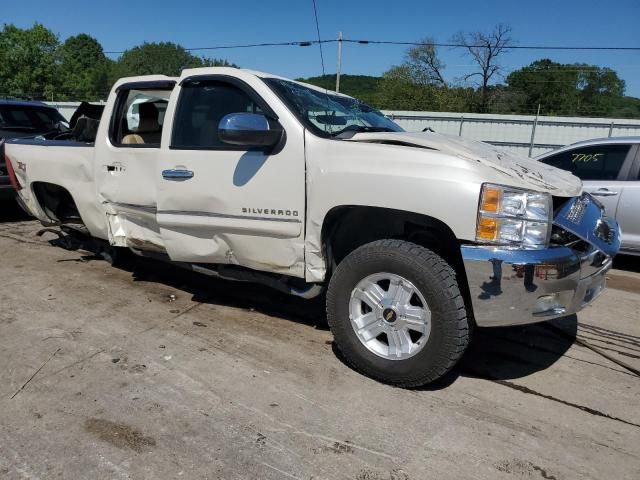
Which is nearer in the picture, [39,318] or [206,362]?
[206,362]

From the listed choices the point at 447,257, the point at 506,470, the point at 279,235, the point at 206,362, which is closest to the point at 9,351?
the point at 206,362

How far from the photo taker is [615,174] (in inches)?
239

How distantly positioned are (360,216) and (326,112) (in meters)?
0.85

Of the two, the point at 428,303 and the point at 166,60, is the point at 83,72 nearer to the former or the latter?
the point at 166,60

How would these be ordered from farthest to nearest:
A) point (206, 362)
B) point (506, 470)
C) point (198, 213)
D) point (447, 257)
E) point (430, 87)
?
point (430, 87)
point (198, 213)
point (206, 362)
point (447, 257)
point (506, 470)

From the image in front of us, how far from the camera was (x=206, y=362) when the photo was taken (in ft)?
11.3

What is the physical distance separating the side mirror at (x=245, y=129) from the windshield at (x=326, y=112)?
11.2 inches

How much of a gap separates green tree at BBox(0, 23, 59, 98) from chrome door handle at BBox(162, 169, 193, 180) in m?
53.9

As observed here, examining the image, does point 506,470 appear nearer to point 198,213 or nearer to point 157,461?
point 157,461

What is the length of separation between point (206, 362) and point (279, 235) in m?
0.97

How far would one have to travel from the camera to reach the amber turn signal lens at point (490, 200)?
2758mm

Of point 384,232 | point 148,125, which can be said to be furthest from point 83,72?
point 384,232

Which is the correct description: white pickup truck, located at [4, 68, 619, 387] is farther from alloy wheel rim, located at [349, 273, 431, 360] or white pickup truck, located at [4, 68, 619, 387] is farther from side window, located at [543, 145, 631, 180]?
side window, located at [543, 145, 631, 180]

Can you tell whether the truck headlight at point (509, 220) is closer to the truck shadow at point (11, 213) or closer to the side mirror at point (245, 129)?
the side mirror at point (245, 129)
